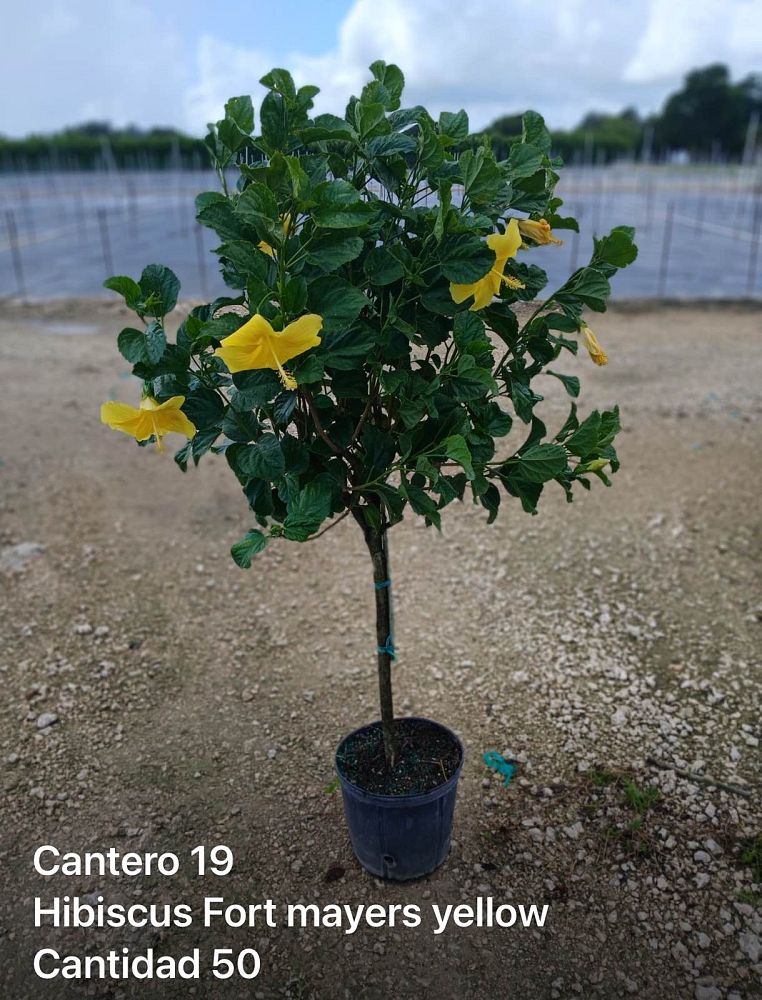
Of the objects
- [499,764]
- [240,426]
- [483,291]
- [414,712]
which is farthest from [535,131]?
[414,712]

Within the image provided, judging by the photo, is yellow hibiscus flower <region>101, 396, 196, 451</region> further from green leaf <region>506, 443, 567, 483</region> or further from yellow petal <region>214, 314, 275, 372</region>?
green leaf <region>506, 443, 567, 483</region>

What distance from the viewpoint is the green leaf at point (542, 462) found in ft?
5.83

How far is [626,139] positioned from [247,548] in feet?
222

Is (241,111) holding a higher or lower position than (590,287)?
higher

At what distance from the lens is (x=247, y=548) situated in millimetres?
1596

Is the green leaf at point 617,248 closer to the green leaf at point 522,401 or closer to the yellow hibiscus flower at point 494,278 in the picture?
the yellow hibiscus flower at point 494,278

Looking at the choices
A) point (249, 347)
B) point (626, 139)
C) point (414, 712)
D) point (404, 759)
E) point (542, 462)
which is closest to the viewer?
point (249, 347)

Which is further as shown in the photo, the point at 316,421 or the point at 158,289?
the point at 316,421

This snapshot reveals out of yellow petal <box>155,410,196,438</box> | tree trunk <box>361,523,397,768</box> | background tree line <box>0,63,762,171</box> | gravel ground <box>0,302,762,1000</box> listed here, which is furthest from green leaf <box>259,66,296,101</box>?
background tree line <box>0,63,762,171</box>

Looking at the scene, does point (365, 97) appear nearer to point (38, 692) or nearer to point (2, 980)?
point (2, 980)

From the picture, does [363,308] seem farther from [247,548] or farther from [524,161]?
[247,548]

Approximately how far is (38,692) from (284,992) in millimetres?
1714

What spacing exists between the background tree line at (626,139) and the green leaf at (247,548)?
50.9 m

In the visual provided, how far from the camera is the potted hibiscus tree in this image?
1476 mm
